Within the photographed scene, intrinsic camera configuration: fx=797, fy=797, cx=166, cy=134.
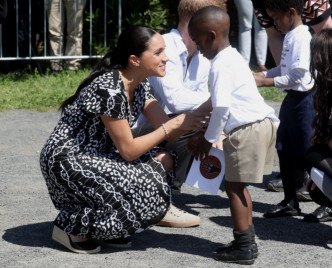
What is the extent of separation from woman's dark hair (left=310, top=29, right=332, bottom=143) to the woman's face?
33.4 inches

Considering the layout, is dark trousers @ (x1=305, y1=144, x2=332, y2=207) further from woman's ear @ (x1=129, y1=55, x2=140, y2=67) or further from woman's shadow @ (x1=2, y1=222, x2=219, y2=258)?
woman's ear @ (x1=129, y1=55, x2=140, y2=67)

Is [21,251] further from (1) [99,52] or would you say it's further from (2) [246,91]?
(1) [99,52]

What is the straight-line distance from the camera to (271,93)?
9.02 meters

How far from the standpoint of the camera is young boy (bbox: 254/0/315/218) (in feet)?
16.2

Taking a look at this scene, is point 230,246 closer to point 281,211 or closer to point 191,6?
point 281,211

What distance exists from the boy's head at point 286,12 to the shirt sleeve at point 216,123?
4.15 ft

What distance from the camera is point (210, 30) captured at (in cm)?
403

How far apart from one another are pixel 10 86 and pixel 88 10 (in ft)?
7.24

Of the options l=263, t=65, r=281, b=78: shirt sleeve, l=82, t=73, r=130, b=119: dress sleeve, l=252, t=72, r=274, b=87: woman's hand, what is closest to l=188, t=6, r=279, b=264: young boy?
l=82, t=73, r=130, b=119: dress sleeve

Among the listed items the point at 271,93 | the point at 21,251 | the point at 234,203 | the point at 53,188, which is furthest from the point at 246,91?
the point at 271,93

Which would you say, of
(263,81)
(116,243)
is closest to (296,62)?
(263,81)

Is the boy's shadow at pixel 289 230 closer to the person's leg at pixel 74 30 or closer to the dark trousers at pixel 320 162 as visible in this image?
the dark trousers at pixel 320 162

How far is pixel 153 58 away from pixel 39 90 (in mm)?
4763

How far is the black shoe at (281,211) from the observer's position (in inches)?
196
